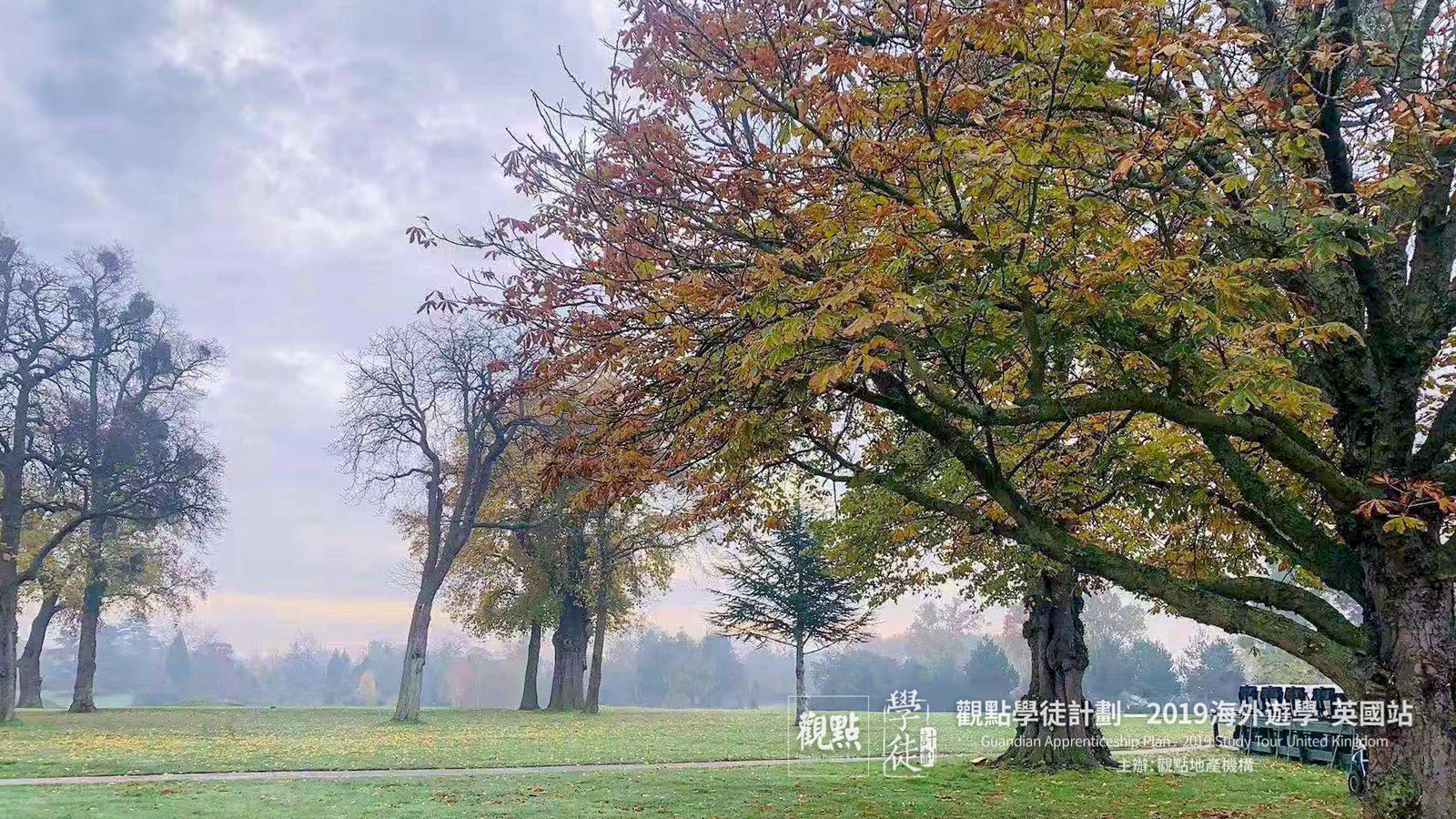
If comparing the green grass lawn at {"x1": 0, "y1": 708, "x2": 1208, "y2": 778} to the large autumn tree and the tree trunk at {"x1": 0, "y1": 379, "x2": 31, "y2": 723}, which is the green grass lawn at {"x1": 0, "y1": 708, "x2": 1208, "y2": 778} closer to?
the tree trunk at {"x1": 0, "y1": 379, "x2": 31, "y2": 723}

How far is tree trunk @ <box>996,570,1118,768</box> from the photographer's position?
15906 mm

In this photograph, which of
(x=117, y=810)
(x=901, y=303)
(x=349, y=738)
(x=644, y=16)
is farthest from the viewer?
(x=349, y=738)

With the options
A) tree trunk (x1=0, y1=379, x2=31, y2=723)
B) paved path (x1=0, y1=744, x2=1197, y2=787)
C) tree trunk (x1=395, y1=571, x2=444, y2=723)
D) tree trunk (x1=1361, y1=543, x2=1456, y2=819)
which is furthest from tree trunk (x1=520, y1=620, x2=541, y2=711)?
tree trunk (x1=1361, y1=543, x2=1456, y2=819)

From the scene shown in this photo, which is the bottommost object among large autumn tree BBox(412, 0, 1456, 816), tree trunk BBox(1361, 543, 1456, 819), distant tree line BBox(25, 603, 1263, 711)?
distant tree line BBox(25, 603, 1263, 711)

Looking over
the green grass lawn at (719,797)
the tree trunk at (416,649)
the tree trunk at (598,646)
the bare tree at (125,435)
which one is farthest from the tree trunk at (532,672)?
the green grass lawn at (719,797)

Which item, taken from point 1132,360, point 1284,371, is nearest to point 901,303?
point 1284,371

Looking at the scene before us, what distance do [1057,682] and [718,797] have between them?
7.48m

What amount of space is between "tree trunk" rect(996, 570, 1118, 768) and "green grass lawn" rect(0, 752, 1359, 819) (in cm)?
97

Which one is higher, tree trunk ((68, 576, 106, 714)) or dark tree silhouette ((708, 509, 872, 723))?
dark tree silhouette ((708, 509, 872, 723))

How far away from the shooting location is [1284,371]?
622 centimetres

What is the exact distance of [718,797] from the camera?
1198 cm

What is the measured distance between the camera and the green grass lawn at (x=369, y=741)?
15336 mm

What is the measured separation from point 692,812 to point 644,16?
27.4ft

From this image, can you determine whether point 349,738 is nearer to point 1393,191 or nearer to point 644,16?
point 644,16
